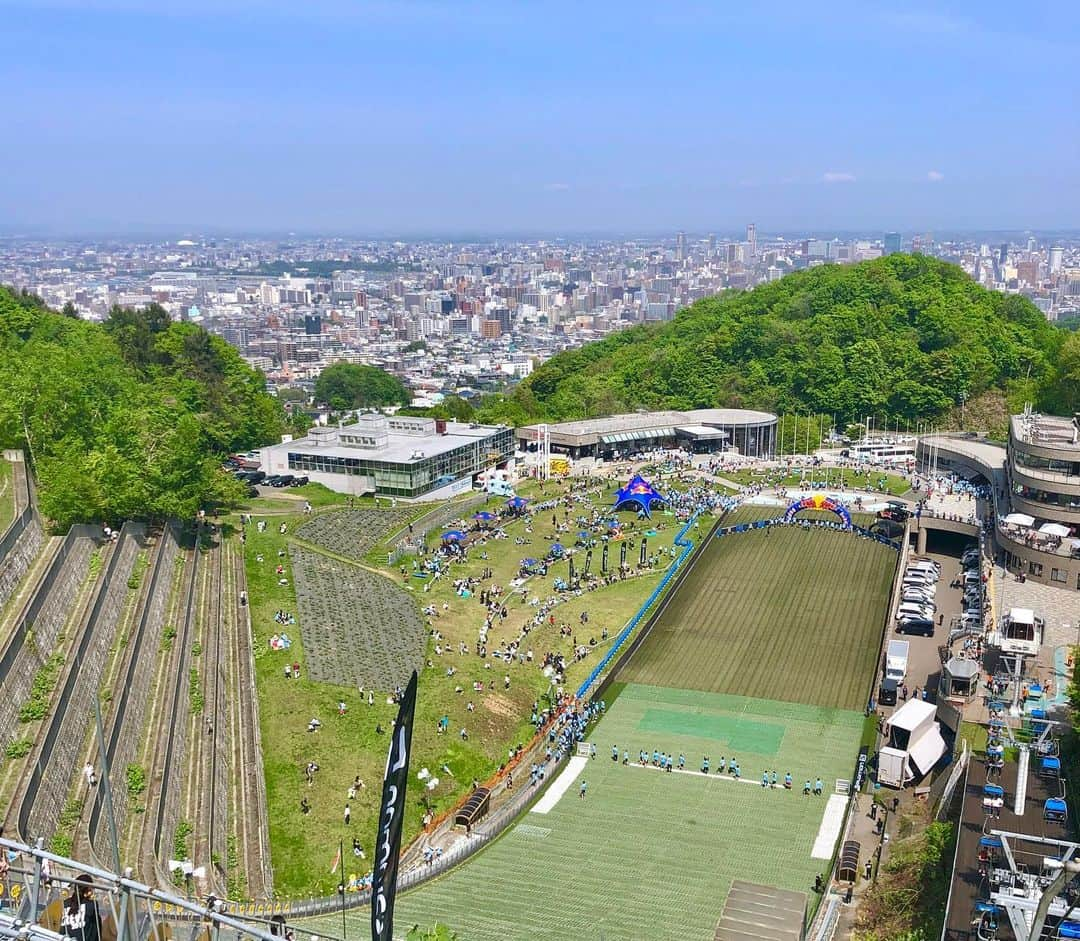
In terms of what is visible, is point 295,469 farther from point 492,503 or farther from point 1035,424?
point 1035,424

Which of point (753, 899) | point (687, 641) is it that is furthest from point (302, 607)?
point (753, 899)

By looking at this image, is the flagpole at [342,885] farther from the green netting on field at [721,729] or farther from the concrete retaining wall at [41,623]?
the green netting on field at [721,729]

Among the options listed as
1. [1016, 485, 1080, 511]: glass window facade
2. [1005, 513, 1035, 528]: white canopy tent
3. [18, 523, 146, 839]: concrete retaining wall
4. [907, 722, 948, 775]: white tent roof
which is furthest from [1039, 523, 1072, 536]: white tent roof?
[18, 523, 146, 839]: concrete retaining wall

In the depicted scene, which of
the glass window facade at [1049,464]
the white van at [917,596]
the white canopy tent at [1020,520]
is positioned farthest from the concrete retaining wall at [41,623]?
the glass window facade at [1049,464]

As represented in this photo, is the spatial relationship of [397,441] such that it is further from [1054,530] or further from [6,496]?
[1054,530]

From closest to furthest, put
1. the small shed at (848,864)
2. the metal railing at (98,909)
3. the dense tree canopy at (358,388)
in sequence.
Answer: the metal railing at (98,909), the small shed at (848,864), the dense tree canopy at (358,388)

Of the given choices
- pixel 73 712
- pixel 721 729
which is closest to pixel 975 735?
pixel 721 729
